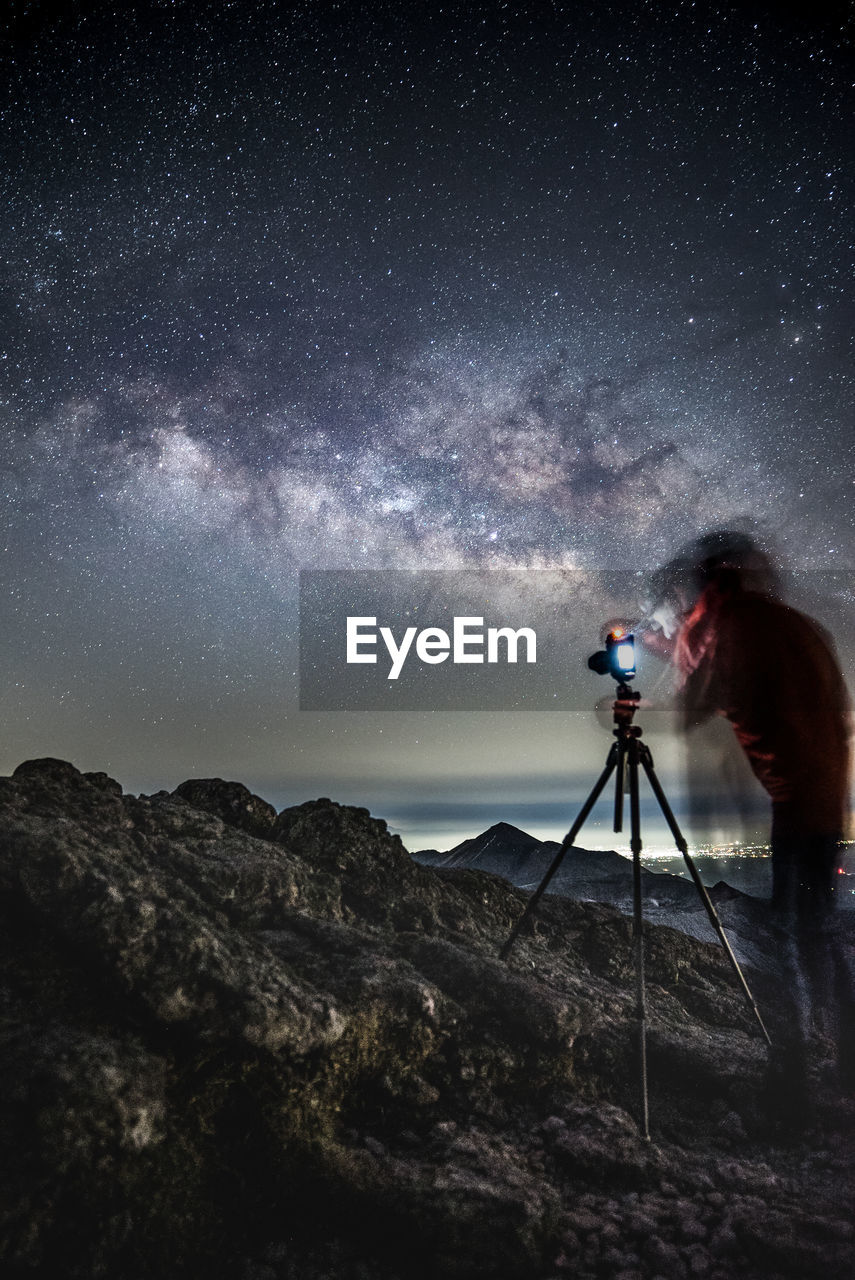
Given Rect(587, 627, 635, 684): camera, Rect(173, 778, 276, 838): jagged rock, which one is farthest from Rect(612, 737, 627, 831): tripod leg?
Rect(173, 778, 276, 838): jagged rock

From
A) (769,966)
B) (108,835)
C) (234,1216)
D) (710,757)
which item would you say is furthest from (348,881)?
(769,966)

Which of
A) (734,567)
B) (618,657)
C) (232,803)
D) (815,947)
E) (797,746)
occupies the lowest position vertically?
(815,947)

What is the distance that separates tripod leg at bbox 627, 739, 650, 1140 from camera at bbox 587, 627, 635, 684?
473mm

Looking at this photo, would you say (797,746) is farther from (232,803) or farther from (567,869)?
(567,869)

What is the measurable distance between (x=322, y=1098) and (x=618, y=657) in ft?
10.3

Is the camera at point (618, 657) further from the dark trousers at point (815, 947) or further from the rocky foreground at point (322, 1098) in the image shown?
the rocky foreground at point (322, 1098)

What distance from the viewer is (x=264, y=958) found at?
3723mm

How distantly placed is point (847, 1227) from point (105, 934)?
12.6 feet

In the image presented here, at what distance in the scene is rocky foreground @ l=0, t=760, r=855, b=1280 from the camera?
2.68 m

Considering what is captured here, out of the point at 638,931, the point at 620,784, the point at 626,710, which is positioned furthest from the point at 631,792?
the point at 638,931

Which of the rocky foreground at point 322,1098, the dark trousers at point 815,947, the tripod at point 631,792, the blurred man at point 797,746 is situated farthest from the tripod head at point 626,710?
the rocky foreground at point 322,1098

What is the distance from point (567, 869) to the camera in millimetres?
13328

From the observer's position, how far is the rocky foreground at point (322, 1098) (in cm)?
268

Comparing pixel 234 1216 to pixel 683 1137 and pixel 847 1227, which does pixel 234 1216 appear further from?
pixel 847 1227
